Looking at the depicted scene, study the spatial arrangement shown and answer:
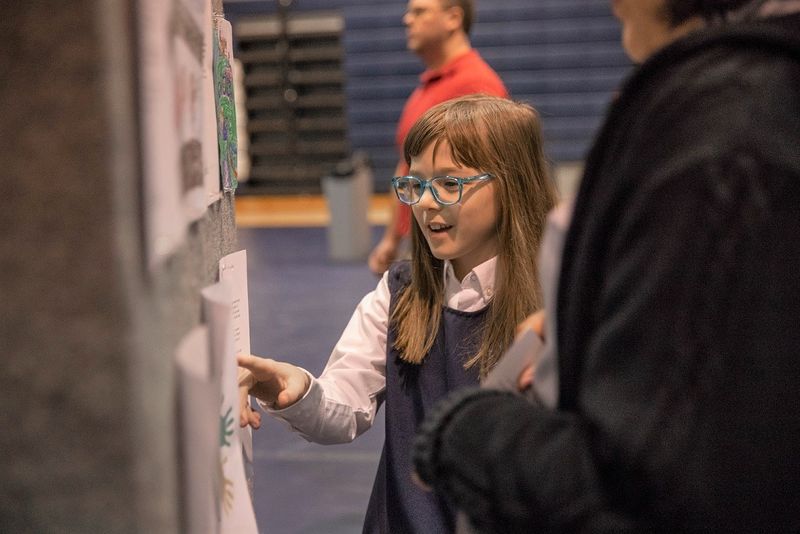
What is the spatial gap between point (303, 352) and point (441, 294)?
3.05 metres

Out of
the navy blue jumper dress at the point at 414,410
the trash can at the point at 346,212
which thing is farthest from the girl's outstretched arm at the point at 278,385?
the trash can at the point at 346,212

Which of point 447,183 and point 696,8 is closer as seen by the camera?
point 696,8

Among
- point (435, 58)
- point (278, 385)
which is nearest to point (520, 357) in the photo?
point (278, 385)

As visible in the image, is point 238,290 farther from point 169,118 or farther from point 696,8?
point 696,8

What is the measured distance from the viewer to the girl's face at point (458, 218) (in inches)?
62.1

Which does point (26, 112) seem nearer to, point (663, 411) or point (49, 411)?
point (49, 411)

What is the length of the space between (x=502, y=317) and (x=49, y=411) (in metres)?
0.89

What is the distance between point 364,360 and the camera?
1.60 m

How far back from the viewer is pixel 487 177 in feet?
5.25

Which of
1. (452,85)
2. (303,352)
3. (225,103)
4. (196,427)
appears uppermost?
(225,103)

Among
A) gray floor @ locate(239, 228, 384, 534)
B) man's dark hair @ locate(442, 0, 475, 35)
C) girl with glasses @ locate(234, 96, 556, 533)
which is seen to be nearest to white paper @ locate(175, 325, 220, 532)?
girl with glasses @ locate(234, 96, 556, 533)

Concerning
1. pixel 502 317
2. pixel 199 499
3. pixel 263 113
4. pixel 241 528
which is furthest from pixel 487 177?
pixel 263 113

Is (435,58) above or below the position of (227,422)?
above

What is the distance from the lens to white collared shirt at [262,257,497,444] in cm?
151
